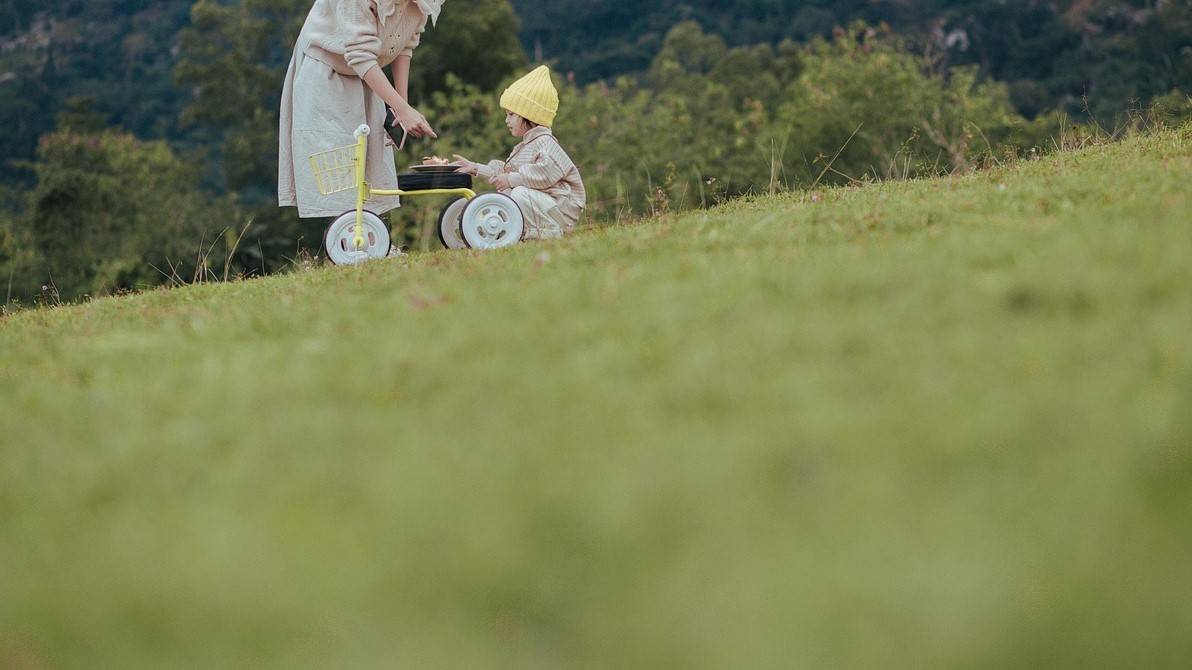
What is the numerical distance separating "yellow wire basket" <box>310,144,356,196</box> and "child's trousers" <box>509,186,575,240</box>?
41.6 inches

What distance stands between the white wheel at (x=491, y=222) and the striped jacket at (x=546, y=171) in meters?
0.48

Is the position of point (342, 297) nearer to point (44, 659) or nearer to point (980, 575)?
point (44, 659)

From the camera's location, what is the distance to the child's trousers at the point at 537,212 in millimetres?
8086

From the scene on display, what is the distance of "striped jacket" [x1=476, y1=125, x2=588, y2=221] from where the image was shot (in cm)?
816

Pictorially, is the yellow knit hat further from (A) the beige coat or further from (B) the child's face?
(A) the beige coat

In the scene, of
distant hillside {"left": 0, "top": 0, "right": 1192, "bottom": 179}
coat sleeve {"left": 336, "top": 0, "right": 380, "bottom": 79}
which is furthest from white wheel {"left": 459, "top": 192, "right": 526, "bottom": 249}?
distant hillside {"left": 0, "top": 0, "right": 1192, "bottom": 179}

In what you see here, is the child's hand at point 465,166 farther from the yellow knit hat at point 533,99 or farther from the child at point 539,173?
the yellow knit hat at point 533,99

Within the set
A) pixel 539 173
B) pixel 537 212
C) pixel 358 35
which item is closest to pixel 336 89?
pixel 358 35

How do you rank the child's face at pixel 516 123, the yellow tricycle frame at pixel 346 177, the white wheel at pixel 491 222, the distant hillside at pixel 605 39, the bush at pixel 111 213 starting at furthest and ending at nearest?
the distant hillside at pixel 605 39 → the bush at pixel 111 213 → the child's face at pixel 516 123 → the yellow tricycle frame at pixel 346 177 → the white wheel at pixel 491 222

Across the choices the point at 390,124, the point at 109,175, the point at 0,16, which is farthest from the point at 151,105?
the point at 390,124

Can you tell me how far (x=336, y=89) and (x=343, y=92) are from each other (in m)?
0.06

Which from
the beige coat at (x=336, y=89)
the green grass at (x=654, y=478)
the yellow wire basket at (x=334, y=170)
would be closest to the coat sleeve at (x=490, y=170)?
the beige coat at (x=336, y=89)

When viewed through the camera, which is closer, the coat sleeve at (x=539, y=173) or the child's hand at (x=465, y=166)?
the child's hand at (x=465, y=166)

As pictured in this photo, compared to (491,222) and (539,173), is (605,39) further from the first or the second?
(491,222)
